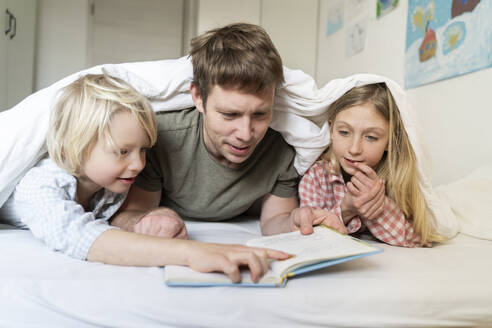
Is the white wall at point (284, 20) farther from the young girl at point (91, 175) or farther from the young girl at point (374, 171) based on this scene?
the young girl at point (91, 175)

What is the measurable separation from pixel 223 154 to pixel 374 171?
445mm

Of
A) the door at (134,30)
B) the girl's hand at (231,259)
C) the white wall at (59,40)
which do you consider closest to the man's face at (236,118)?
the girl's hand at (231,259)

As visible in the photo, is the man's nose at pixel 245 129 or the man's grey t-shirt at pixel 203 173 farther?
the man's grey t-shirt at pixel 203 173

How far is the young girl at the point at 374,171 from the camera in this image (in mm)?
1015

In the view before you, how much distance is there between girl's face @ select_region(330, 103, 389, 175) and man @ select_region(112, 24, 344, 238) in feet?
0.66

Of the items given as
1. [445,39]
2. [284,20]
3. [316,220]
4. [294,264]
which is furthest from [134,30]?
[294,264]

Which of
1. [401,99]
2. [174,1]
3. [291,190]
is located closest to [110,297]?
[291,190]

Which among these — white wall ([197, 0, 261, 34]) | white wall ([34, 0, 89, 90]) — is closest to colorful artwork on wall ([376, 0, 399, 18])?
white wall ([197, 0, 261, 34])

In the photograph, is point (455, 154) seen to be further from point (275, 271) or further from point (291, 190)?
point (275, 271)

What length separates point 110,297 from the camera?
611mm

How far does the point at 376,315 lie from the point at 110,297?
45cm

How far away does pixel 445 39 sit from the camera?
1.65m

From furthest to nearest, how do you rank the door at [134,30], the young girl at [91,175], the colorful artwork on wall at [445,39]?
the door at [134,30] → the colorful artwork on wall at [445,39] → the young girl at [91,175]

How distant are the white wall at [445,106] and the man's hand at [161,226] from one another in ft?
2.42
